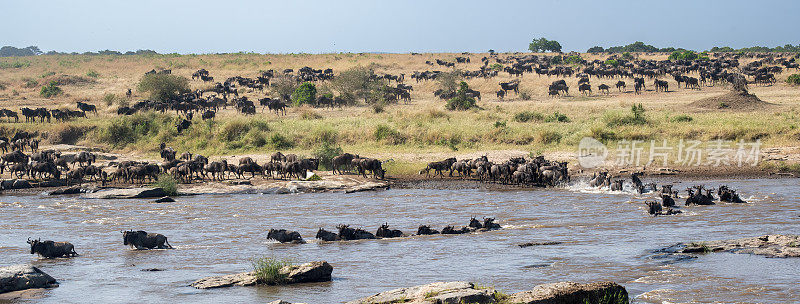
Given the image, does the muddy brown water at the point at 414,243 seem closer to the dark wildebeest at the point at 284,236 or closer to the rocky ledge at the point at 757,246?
the dark wildebeest at the point at 284,236

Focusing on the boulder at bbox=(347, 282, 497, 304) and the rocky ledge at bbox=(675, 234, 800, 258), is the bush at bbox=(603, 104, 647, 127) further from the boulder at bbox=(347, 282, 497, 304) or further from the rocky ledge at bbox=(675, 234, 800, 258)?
the boulder at bbox=(347, 282, 497, 304)

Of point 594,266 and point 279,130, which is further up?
point 279,130

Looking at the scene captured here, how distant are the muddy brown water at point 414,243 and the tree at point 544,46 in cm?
9105

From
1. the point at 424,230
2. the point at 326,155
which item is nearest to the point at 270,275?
the point at 424,230

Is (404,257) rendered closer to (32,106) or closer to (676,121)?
(676,121)

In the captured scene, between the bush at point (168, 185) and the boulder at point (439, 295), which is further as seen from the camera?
the bush at point (168, 185)

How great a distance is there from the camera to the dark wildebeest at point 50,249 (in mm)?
15773

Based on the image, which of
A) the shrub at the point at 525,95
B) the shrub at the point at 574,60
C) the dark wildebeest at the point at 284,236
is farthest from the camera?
the shrub at the point at 574,60

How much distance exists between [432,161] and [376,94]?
796 inches

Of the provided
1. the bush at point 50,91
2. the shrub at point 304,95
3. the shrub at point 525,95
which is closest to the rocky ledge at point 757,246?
the shrub at point 304,95

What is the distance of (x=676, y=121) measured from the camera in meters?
34.4

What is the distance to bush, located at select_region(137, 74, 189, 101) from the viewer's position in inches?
2116

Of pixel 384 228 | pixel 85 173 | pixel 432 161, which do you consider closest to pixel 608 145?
pixel 432 161

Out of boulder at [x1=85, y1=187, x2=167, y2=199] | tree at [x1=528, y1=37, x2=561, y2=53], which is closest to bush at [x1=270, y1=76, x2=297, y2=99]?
boulder at [x1=85, y1=187, x2=167, y2=199]
